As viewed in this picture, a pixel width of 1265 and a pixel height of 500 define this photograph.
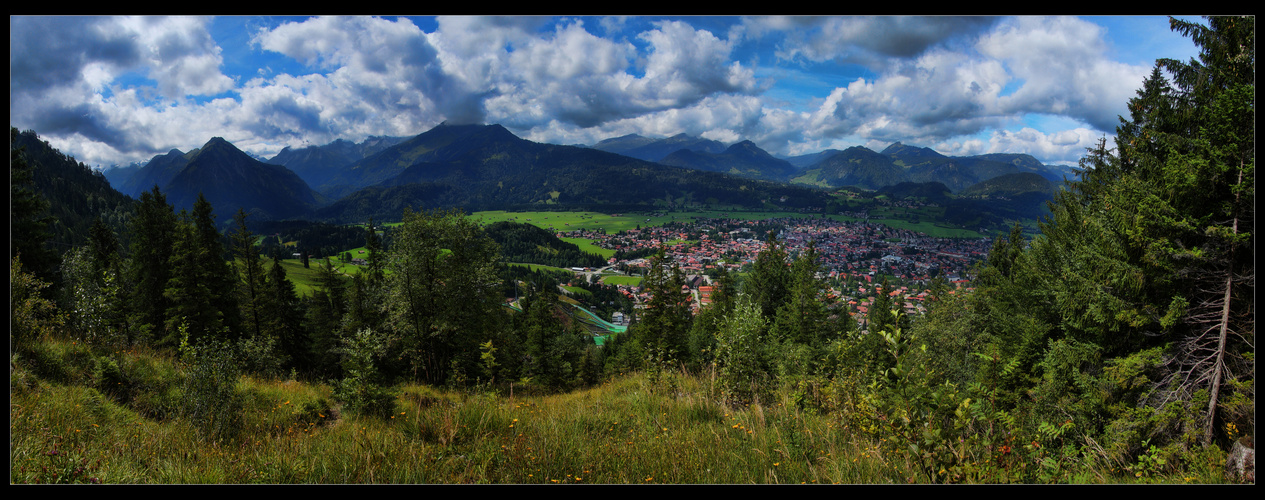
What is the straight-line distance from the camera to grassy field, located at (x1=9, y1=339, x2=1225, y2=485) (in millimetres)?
2914

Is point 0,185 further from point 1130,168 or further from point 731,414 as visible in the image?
point 1130,168

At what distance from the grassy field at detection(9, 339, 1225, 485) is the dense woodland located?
0.33 metres

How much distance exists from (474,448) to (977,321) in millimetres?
19079

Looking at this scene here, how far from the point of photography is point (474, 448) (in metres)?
3.49

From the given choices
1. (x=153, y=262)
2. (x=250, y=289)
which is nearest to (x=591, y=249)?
(x=250, y=289)

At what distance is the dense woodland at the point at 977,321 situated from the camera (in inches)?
165

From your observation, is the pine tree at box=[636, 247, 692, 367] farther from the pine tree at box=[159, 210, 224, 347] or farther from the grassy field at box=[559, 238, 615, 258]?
the grassy field at box=[559, 238, 615, 258]

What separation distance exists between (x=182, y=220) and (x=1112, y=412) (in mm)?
30494

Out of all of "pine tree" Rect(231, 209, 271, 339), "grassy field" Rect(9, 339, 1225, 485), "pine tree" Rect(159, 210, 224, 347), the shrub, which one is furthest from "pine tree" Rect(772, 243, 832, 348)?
"pine tree" Rect(231, 209, 271, 339)

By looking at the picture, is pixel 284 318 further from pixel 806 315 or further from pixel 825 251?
pixel 825 251

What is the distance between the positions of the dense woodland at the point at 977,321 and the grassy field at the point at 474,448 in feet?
1.07

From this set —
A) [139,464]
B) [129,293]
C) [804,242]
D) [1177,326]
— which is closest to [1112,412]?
[1177,326]

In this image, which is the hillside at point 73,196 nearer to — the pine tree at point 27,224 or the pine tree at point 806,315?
the pine tree at point 27,224
